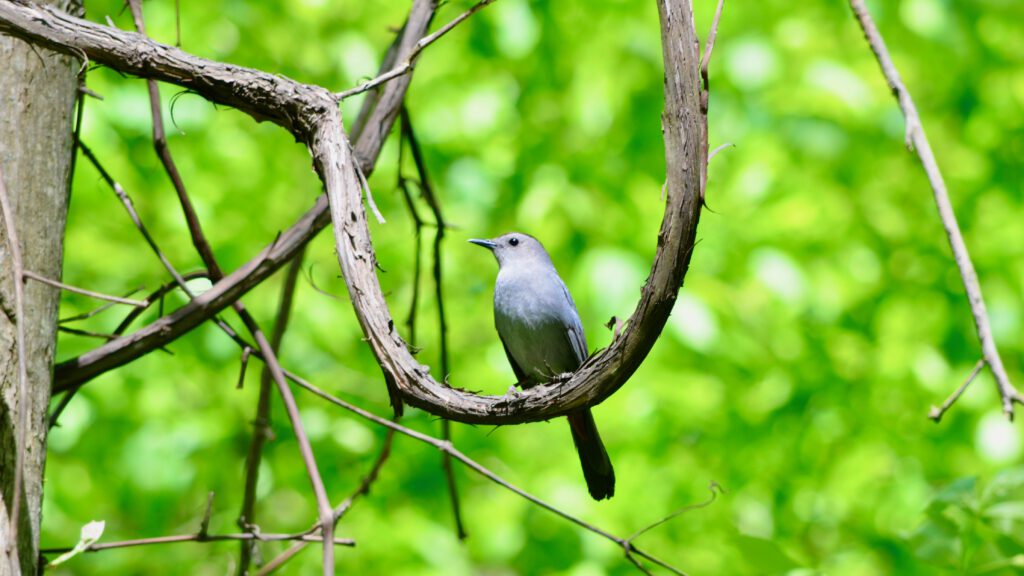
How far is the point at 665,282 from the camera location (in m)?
1.43

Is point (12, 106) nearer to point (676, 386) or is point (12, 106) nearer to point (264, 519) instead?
point (676, 386)

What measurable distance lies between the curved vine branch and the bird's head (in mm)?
→ 2167

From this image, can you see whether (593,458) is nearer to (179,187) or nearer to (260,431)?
(260,431)

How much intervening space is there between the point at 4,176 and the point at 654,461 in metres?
3.55

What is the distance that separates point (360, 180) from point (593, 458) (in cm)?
178

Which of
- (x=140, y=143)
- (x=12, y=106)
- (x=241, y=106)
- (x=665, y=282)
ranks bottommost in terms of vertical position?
(x=665, y=282)

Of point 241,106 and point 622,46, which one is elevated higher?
point 622,46

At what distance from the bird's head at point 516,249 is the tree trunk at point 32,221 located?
6.61 ft

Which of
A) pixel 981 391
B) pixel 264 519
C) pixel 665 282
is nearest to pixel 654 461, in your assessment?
pixel 981 391

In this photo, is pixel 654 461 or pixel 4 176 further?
pixel 654 461

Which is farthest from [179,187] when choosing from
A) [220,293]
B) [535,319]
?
[535,319]

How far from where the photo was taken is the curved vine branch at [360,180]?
1391 mm

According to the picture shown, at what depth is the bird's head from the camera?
406cm

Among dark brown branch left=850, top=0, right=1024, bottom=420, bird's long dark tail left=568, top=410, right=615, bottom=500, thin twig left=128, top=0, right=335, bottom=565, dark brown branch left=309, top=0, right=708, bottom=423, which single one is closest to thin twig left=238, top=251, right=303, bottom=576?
thin twig left=128, top=0, right=335, bottom=565
